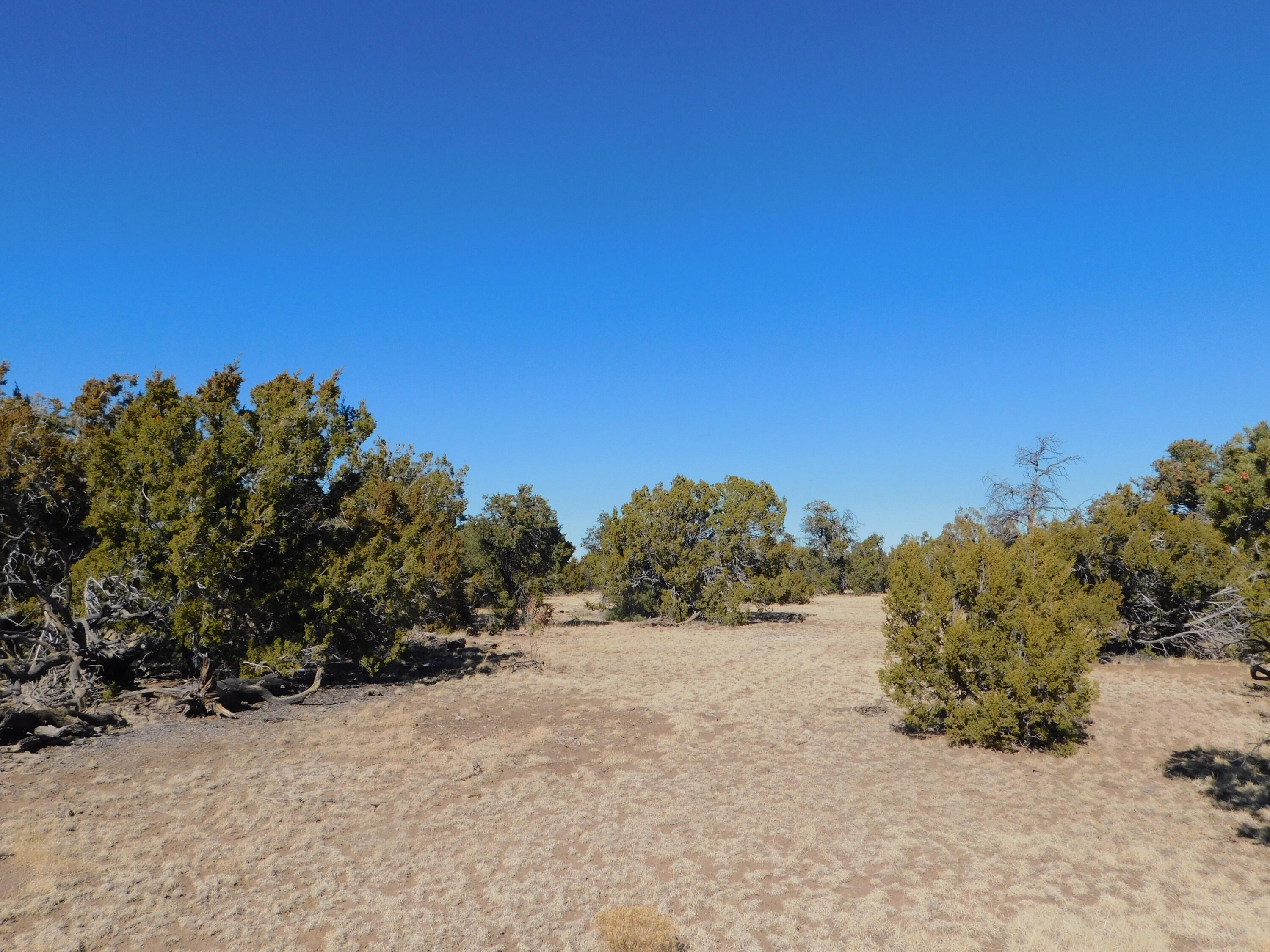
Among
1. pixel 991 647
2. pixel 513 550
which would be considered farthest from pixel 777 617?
pixel 991 647

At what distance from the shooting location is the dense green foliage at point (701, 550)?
32562 millimetres

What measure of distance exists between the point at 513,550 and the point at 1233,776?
1035 inches

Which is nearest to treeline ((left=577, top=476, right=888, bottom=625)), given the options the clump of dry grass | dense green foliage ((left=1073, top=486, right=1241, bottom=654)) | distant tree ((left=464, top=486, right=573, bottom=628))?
distant tree ((left=464, top=486, right=573, bottom=628))

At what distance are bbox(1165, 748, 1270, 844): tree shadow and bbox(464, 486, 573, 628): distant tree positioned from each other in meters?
24.3

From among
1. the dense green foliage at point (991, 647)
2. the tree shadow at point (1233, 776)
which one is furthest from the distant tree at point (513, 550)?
the tree shadow at point (1233, 776)

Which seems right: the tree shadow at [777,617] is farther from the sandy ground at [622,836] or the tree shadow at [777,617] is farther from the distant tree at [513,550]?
the sandy ground at [622,836]

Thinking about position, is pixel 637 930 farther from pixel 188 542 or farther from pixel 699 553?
pixel 699 553

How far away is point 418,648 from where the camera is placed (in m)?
25.7

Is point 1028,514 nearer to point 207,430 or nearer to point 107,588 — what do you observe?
point 207,430

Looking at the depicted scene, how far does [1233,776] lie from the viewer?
10.4 metres

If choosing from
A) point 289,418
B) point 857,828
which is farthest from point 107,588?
point 857,828

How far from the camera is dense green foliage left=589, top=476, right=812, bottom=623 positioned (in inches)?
1282

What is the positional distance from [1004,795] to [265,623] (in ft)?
54.9

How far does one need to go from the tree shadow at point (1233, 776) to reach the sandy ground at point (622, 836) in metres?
0.30
